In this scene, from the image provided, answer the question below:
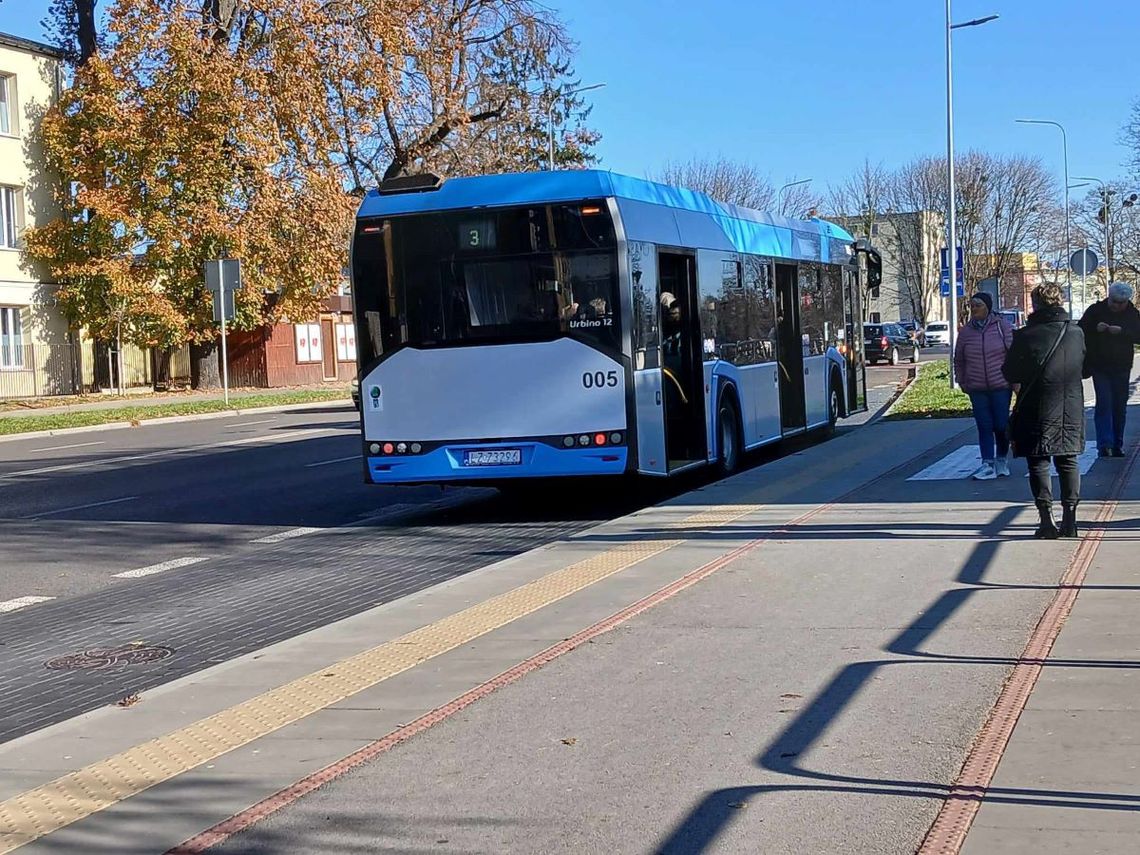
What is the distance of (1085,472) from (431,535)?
6.09 meters

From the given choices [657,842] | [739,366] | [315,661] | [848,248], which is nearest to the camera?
[657,842]

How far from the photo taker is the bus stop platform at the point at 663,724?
15.1ft

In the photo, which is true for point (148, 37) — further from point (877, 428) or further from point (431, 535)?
point (431, 535)

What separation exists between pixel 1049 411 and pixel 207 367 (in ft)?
127

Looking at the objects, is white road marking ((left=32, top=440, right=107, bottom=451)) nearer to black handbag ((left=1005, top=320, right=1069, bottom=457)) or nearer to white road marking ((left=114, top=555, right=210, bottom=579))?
white road marking ((left=114, top=555, right=210, bottom=579))

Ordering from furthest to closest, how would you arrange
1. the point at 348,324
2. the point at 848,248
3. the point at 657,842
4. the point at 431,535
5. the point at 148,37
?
the point at 348,324
the point at 148,37
the point at 848,248
the point at 431,535
the point at 657,842

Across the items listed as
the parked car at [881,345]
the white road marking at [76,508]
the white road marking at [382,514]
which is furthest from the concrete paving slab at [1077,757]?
the parked car at [881,345]

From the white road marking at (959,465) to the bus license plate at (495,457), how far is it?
3.72m

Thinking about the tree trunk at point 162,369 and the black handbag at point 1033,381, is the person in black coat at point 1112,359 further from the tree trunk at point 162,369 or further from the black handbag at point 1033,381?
the tree trunk at point 162,369

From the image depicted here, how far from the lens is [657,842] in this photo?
14.6ft

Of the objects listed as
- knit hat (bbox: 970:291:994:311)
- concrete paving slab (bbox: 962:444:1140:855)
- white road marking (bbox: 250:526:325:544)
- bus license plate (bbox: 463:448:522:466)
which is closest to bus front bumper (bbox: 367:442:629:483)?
bus license plate (bbox: 463:448:522:466)

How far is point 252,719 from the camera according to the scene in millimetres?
6133

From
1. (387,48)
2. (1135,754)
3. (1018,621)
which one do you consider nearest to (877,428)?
(1018,621)

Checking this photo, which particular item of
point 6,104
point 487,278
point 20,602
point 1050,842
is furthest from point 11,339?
point 1050,842
